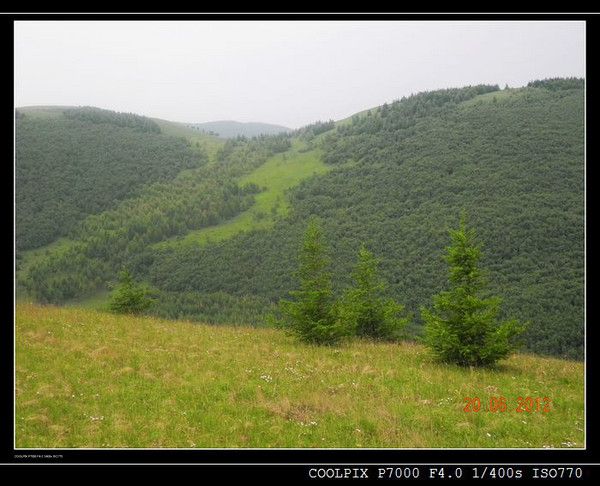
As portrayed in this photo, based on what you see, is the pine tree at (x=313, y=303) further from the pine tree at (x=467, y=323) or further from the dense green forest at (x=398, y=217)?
the dense green forest at (x=398, y=217)

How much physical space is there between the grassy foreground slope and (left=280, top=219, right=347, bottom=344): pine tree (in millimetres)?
767

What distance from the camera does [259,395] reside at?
930 centimetres

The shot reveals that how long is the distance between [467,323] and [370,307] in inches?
219

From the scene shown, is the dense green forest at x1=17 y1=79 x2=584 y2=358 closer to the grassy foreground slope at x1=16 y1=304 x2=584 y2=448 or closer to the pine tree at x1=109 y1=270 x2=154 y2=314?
the pine tree at x1=109 y1=270 x2=154 y2=314

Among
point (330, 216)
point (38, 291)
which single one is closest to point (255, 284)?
point (330, 216)

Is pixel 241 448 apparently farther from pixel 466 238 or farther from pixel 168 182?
pixel 168 182

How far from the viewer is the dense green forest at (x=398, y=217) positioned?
2926 inches

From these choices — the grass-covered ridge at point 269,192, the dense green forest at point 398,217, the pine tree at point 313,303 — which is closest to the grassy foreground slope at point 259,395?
the pine tree at point 313,303

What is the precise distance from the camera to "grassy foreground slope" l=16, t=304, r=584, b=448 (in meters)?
7.47
